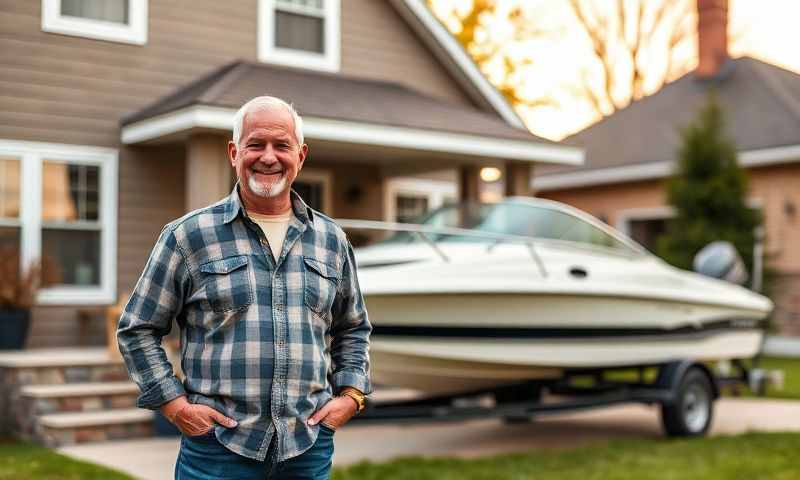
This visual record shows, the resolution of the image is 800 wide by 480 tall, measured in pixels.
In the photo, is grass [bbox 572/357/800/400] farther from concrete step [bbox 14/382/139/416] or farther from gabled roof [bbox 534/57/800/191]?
concrete step [bbox 14/382/139/416]

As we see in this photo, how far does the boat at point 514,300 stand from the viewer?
7113 mm

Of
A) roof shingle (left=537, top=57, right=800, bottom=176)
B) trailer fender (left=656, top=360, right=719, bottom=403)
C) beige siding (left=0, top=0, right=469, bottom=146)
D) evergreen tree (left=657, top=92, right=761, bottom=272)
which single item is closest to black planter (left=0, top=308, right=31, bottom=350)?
beige siding (left=0, top=0, right=469, bottom=146)

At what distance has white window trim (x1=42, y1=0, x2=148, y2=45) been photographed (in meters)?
9.89

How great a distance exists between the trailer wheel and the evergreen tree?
7.86m

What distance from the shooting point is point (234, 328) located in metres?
2.89

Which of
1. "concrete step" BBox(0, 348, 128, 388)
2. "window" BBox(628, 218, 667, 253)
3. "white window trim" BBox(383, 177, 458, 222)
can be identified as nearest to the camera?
"concrete step" BBox(0, 348, 128, 388)

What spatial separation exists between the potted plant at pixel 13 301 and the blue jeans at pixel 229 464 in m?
6.95

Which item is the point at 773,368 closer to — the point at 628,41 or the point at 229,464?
the point at 229,464

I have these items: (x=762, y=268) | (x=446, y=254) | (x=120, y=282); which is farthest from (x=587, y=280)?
(x=762, y=268)

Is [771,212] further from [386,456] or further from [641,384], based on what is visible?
[386,456]

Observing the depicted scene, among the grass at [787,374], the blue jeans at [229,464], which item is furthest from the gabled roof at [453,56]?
the blue jeans at [229,464]

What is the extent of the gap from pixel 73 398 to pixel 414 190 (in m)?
6.08

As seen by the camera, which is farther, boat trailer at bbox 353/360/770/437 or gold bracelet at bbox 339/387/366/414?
boat trailer at bbox 353/360/770/437

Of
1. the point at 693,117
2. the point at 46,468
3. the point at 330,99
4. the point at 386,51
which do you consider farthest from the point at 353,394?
the point at 693,117
